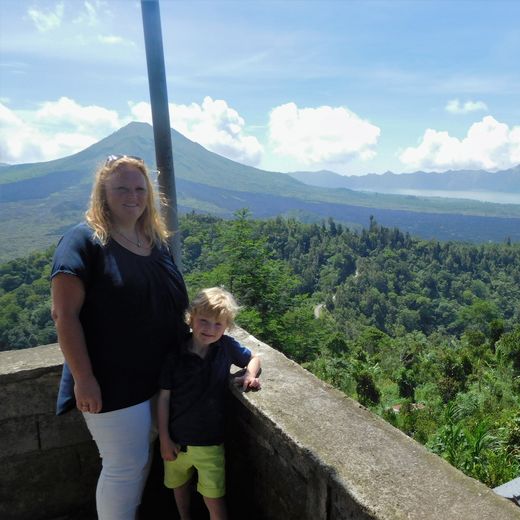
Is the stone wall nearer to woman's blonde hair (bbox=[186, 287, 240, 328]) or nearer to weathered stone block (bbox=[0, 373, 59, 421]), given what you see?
weathered stone block (bbox=[0, 373, 59, 421])

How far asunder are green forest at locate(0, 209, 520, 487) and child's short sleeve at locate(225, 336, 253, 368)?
0.83 meters

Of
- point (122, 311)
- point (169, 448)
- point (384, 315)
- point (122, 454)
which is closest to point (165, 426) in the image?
A: point (169, 448)

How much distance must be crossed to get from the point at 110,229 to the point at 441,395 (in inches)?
394

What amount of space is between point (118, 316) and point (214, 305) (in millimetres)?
397

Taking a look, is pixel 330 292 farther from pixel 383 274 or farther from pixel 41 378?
pixel 41 378

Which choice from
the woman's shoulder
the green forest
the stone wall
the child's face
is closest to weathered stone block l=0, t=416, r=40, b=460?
the stone wall

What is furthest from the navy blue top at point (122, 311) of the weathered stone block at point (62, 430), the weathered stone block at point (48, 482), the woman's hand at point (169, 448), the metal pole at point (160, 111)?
the weathered stone block at point (48, 482)

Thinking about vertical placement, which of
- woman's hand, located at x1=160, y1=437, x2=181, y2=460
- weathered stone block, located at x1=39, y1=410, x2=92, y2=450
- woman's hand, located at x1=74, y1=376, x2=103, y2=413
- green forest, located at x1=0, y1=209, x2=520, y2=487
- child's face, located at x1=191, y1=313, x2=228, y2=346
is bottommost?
green forest, located at x1=0, y1=209, x2=520, y2=487

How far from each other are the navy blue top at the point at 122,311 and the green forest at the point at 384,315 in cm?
31

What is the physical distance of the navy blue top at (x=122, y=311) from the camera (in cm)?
171

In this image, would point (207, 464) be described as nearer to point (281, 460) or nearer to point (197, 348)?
point (281, 460)

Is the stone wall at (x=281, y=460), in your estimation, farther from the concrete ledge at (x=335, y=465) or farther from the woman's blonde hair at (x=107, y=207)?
the woman's blonde hair at (x=107, y=207)

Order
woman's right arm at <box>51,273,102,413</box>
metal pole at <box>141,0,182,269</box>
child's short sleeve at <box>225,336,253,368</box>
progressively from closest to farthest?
woman's right arm at <box>51,273,102,413</box>
child's short sleeve at <box>225,336,253,368</box>
metal pole at <box>141,0,182,269</box>

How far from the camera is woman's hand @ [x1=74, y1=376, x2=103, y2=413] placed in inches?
67.2
